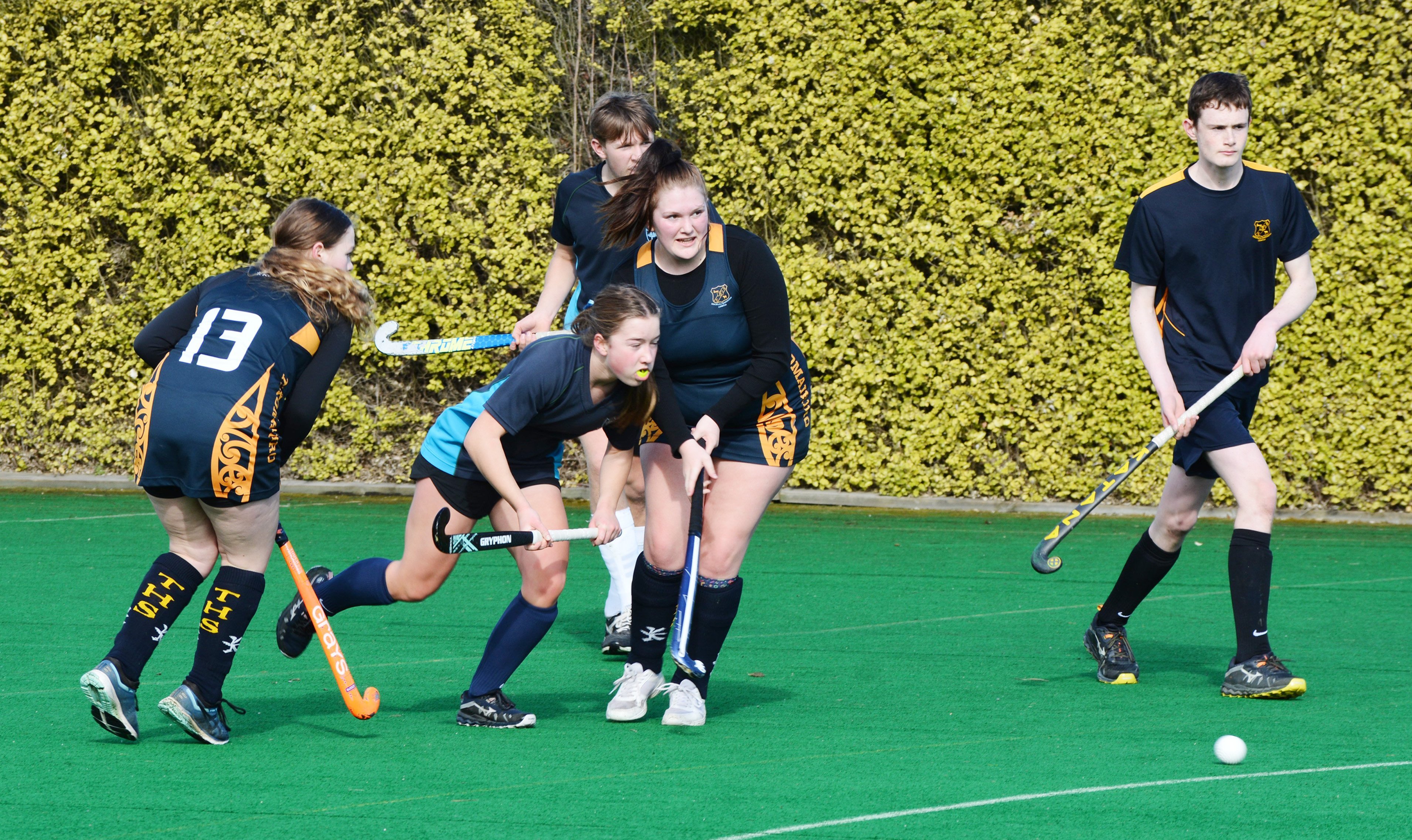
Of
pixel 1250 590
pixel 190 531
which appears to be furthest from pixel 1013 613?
pixel 190 531

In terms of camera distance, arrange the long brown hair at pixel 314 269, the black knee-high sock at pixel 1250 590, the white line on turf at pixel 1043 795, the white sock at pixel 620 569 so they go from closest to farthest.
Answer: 1. the white line on turf at pixel 1043 795
2. the long brown hair at pixel 314 269
3. the black knee-high sock at pixel 1250 590
4. the white sock at pixel 620 569

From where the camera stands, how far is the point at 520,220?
31.6 feet

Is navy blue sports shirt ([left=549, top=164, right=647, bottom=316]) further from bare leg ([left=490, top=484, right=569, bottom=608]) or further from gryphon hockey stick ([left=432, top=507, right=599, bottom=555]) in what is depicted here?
gryphon hockey stick ([left=432, top=507, right=599, bottom=555])

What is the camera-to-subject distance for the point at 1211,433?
15.8ft

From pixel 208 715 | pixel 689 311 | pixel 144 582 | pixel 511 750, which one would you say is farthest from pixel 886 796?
pixel 144 582

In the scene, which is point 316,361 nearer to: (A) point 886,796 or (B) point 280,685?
(B) point 280,685

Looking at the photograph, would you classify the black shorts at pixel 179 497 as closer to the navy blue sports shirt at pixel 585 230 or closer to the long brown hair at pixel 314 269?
the long brown hair at pixel 314 269

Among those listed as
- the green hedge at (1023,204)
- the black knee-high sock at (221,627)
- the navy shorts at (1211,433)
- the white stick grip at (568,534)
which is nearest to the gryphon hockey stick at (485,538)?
the white stick grip at (568,534)

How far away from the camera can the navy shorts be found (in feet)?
15.7

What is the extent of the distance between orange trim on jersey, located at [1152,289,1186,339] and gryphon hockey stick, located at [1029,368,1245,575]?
220 mm

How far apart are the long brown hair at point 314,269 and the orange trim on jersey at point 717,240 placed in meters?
1.00

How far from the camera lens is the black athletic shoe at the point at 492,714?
431cm

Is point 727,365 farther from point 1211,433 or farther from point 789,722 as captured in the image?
point 1211,433

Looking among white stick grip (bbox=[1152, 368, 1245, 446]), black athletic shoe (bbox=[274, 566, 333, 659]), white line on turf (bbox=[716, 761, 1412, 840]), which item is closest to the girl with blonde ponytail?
black athletic shoe (bbox=[274, 566, 333, 659])
